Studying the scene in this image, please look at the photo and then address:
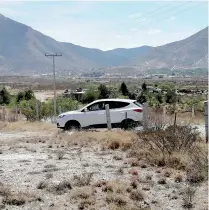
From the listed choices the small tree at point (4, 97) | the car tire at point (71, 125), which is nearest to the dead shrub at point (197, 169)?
the car tire at point (71, 125)

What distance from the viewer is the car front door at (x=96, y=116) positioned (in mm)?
18719

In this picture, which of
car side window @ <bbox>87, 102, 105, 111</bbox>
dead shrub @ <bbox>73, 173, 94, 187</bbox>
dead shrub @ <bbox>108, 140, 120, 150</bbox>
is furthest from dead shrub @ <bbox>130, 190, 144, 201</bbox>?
car side window @ <bbox>87, 102, 105, 111</bbox>

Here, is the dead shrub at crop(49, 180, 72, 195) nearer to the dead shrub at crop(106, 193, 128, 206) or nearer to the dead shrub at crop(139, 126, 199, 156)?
the dead shrub at crop(106, 193, 128, 206)

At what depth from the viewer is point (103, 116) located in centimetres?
1870

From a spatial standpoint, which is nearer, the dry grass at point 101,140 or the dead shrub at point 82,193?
the dead shrub at point 82,193

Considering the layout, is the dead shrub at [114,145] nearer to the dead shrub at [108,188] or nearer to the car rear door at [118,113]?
the dead shrub at [108,188]

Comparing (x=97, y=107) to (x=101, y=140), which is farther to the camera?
(x=97, y=107)

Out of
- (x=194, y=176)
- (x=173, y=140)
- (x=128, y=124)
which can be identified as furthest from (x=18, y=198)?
(x=128, y=124)

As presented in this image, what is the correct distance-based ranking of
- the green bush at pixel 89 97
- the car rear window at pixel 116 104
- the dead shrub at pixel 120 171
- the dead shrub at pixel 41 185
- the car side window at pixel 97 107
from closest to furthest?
1. the dead shrub at pixel 41 185
2. the dead shrub at pixel 120 171
3. the car rear window at pixel 116 104
4. the car side window at pixel 97 107
5. the green bush at pixel 89 97

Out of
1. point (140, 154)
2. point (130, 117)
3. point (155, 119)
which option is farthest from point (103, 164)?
point (130, 117)

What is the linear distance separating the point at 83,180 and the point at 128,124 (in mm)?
9995

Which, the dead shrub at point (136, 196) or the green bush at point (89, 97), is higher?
the dead shrub at point (136, 196)

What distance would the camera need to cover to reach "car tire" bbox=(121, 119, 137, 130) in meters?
18.0

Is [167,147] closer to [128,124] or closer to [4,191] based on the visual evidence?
[4,191]
